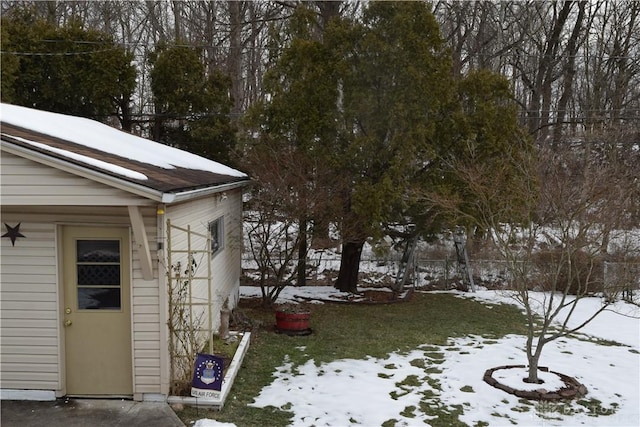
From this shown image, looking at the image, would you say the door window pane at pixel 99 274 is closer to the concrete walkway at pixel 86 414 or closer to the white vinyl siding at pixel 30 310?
the white vinyl siding at pixel 30 310

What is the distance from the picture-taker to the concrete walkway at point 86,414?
518cm

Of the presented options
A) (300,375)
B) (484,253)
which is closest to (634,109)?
(484,253)

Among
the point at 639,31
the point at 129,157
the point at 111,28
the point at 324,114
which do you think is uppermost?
the point at 111,28

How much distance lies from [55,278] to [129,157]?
1796mm

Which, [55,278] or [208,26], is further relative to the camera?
[208,26]

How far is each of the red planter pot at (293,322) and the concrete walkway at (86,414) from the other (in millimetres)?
3883

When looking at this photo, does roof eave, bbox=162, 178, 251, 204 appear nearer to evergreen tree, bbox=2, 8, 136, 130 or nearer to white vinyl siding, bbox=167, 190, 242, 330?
white vinyl siding, bbox=167, 190, 242, 330

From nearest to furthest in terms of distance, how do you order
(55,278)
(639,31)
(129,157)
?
(55,278)
(129,157)
(639,31)

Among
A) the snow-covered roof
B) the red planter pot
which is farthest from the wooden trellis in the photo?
the red planter pot

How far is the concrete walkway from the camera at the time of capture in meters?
5.18

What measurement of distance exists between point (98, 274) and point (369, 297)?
860 cm

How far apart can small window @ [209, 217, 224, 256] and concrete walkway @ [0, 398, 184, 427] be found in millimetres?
3400

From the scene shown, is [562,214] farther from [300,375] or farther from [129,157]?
[129,157]

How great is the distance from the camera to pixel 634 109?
22844 mm
